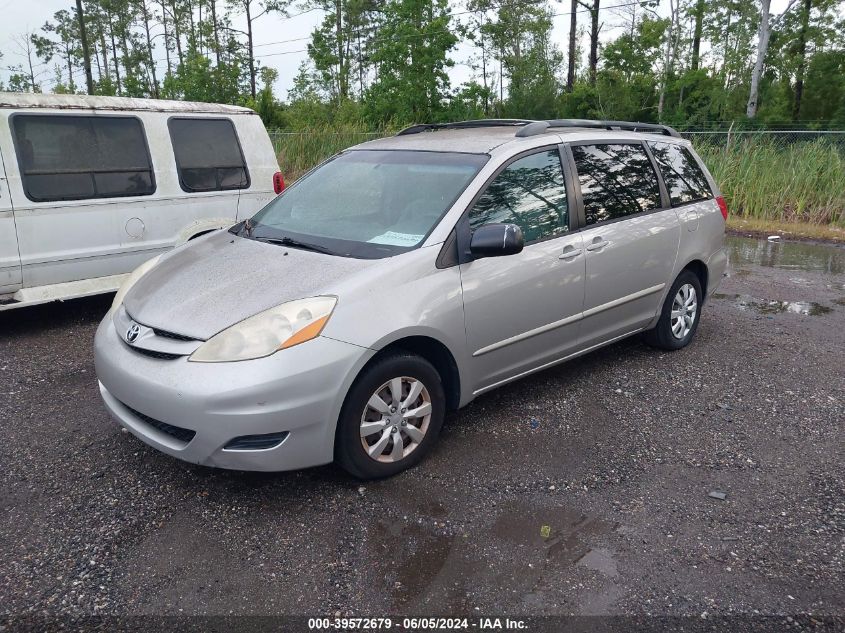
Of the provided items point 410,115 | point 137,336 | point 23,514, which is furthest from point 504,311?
point 410,115

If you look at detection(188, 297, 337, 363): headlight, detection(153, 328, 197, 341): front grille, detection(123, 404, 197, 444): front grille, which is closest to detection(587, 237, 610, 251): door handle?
detection(188, 297, 337, 363): headlight

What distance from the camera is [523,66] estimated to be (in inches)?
1610

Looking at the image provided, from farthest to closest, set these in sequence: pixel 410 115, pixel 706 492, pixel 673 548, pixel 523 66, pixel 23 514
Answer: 1. pixel 523 66
2. pixel 410 115
3. pixel 706 492
4. pixel 23 514
5. pixel 673 548

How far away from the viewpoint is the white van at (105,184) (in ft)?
18.7

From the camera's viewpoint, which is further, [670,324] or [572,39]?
[572,39]

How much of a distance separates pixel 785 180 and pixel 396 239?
38.2 feet

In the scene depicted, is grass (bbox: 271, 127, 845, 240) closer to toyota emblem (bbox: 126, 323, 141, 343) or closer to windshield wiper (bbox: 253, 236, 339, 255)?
windshield wiper (bbox: 253, 236, 339, 255)

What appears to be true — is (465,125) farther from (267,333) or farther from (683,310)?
(267,333)

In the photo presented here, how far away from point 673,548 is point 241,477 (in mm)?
2142

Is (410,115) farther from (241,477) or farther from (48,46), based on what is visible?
(48,46)

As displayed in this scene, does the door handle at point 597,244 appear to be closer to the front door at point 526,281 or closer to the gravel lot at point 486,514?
the front door at point 526,281

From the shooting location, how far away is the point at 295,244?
3961mm

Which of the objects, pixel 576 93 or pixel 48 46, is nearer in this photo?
pixel 576 93

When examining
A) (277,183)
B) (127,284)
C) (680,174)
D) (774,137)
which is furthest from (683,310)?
(774,137)
